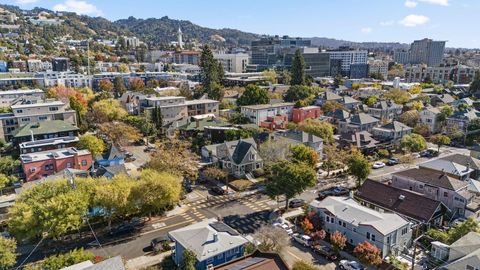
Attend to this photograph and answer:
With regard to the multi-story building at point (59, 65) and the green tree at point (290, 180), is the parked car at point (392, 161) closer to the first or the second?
the green tree at point (290, 180)

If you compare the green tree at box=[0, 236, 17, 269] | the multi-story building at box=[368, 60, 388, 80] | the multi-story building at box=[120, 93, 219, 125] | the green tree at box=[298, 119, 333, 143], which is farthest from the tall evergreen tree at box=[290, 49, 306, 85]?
the green tree at box=[0, 236, 17, 269]

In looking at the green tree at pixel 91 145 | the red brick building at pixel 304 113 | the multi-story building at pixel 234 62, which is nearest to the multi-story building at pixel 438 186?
the red brick building at pixel 304 113

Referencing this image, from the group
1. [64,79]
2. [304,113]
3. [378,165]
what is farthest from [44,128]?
[64,79]

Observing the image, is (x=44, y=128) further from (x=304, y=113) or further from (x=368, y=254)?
(x=368, y=254)

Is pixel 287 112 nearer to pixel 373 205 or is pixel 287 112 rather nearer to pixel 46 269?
pixel 373 205

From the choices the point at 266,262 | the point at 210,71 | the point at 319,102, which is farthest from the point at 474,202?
the point at 210,71

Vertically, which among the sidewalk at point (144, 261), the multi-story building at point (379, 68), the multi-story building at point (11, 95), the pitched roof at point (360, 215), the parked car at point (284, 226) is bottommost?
the sidewalk at point (144, 261)
